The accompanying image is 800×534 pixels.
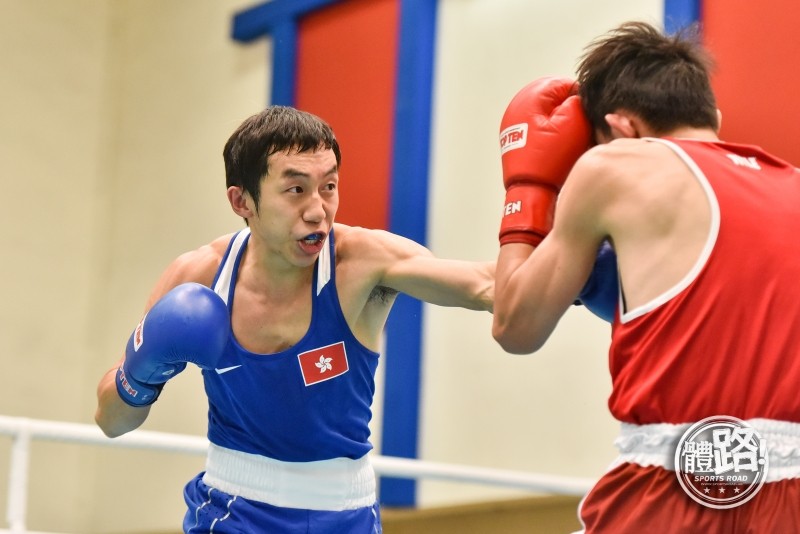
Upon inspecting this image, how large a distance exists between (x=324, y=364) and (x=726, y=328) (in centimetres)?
108

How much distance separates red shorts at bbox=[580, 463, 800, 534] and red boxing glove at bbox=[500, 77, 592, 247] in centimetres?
48

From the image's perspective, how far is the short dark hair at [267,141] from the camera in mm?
2453

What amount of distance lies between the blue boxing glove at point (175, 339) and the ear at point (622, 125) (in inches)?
37.6

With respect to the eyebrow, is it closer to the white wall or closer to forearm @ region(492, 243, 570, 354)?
forearm @ region(492, 243, 570, 354)

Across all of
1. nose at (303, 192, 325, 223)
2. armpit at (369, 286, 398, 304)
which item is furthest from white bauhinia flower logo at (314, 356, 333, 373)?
nose at (303, 192, 325, 223)

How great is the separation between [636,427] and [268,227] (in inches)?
44.0

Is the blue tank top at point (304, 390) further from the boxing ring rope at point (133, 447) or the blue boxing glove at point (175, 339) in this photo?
the boxing ring rope at point (133, 447)

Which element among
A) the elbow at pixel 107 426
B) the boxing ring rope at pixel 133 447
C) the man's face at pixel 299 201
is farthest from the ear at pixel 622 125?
the boxing ring rope at pixel 133 447

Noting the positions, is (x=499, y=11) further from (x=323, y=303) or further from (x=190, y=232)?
(x=323, y=303)

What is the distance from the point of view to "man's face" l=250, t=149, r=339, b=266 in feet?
7.91

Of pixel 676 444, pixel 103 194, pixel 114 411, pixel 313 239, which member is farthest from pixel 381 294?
pixel 103 194

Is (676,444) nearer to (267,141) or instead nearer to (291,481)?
(291,481)

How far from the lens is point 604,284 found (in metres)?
1.81

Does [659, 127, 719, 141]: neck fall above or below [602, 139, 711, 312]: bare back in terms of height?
above
